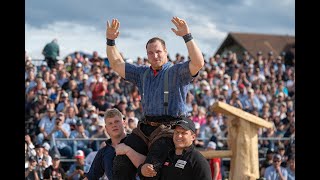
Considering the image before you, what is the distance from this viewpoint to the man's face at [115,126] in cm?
623

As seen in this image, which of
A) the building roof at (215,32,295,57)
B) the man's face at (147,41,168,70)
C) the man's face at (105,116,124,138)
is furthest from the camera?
the building roof at (215,32,295,57)

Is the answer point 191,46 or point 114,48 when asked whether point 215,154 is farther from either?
point 191,46

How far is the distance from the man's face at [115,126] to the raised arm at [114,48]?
1.56 feet

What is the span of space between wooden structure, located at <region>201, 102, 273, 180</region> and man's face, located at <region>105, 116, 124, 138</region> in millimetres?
1518

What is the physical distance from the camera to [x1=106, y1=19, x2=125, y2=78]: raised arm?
598 centimetres

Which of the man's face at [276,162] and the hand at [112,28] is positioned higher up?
the hand at [112,28]

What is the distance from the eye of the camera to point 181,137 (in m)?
5.56

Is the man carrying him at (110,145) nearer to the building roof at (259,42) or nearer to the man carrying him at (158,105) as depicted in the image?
the man carrying him at (158,105)

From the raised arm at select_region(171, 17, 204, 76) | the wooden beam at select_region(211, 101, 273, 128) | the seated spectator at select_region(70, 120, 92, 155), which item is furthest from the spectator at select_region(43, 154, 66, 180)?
the raised arm at select_region(171, 17, 204, 76)

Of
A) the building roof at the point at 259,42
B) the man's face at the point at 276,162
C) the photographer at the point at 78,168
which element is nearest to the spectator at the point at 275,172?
the man's face at the point at 276,162

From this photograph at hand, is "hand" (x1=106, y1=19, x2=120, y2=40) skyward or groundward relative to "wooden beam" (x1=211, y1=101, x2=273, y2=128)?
skyward

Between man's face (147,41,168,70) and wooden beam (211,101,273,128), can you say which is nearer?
man's face (147,41,168,70)

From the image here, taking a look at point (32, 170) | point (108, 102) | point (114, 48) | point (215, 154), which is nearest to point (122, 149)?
point (114, 48)

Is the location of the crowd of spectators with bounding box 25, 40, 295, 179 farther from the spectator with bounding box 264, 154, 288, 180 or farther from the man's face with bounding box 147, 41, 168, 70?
the man's face with bounding box 147, 41, 168, 70
